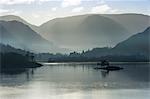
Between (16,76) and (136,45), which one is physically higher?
(136,45)

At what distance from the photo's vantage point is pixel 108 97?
530 cm

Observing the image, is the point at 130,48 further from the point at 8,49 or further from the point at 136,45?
the point at 8,49

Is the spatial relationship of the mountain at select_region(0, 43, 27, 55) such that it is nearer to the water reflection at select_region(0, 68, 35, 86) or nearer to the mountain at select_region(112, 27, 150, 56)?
the water reflection at select_region(0, 68, 35, 86)

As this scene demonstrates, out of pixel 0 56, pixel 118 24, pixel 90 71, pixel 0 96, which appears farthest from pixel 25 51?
pixel 90 71

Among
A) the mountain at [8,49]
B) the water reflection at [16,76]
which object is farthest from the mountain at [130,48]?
the water reflection at [16,76]

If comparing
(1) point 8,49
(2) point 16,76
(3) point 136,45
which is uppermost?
(3) point 136,45

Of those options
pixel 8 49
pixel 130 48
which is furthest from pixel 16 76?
pixel 130 48

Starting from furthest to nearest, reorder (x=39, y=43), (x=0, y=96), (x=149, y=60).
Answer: (x=149, y=60) → (x=39, y=43) → (x=0, y=96)

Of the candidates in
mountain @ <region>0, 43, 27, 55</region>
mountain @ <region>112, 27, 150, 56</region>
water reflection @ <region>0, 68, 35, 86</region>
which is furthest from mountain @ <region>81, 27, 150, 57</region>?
water reflection @ <region>0, 68, 35, 86</region>

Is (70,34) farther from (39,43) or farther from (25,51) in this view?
(25,51)

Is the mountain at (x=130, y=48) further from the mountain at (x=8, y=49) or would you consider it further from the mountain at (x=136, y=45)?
the mountain at (x=8, y=49)

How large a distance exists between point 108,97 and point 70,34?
1675mm

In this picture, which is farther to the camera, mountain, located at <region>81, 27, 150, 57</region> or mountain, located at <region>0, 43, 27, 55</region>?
mountain, located at <region>81, 27, 150, 57</region>

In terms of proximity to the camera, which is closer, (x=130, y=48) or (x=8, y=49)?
(x=8, y=49)
